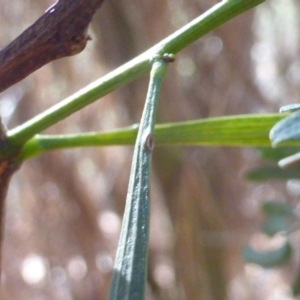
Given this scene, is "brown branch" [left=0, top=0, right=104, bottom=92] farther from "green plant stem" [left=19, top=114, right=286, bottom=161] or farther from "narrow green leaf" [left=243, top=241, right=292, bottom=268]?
"narrow green leaf" [left=243, top=241, right=292, bottom=268]

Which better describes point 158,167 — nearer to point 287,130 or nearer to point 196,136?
point 196,136

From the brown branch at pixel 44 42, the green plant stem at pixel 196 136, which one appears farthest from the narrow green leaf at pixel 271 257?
the brown branch at pixel 44 42

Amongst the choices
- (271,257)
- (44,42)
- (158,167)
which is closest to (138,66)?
(44,42)

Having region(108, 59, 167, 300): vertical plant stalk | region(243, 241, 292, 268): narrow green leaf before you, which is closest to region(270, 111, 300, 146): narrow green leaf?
region(108, 59, 167, 300): vertical plant stalk

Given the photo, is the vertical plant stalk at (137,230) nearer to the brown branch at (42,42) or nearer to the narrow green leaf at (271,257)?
the brown branch at (42,42)

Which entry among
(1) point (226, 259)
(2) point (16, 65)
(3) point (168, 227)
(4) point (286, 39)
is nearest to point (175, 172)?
(3) point (168, 227)

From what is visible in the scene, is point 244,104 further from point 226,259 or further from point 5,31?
point 5,31
